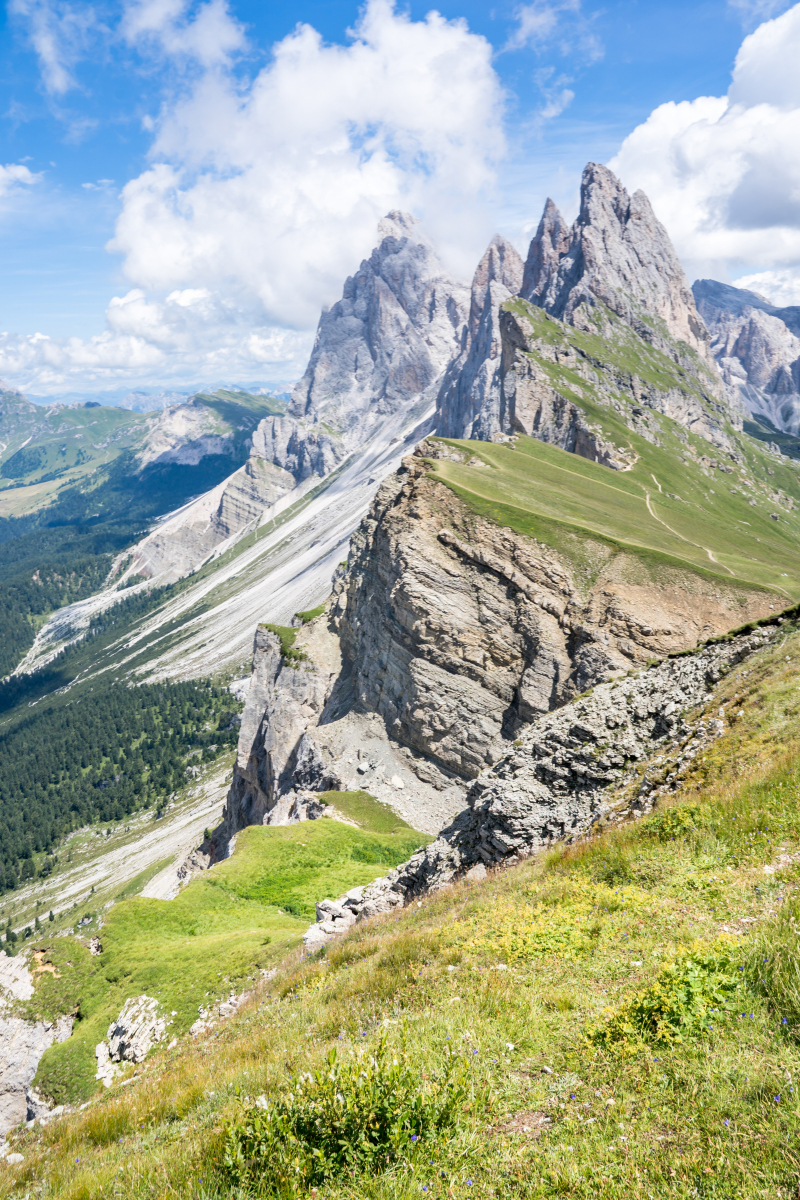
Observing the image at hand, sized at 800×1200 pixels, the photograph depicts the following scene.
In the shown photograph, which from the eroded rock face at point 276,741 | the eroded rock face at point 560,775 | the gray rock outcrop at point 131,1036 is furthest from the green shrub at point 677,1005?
the eroded rock face at point 276,741

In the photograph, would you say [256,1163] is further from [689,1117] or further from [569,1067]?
[689,1117]

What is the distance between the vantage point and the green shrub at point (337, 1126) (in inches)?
206

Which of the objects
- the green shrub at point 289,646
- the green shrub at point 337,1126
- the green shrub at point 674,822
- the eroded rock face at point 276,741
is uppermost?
the green shrub at point 337,1126

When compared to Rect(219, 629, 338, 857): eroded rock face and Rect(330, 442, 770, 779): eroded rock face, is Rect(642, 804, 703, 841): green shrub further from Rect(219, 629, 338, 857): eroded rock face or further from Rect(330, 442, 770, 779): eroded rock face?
Rect(219, 629, 338, 857): eroded rock face

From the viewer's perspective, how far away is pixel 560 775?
20.0 metres

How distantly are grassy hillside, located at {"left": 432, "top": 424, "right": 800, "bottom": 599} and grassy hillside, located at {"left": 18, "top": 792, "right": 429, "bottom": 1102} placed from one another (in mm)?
34600

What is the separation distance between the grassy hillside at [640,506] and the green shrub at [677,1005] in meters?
51.8

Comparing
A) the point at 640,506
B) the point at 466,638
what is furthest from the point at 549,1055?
the point at 640,506

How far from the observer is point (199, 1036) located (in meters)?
15.2

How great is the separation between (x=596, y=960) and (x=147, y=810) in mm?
189221

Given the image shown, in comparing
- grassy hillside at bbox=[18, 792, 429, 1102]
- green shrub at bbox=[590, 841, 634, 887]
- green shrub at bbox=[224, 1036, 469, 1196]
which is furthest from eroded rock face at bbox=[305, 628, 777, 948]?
green shrub at bbox=[224, 1036, 469, 1196]

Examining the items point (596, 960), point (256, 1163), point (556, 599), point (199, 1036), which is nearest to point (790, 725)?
point (596, 960)

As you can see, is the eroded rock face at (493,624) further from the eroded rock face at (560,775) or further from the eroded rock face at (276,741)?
the eroded rock face at (560,775)

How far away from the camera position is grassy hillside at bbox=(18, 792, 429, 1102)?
19.3 metres
